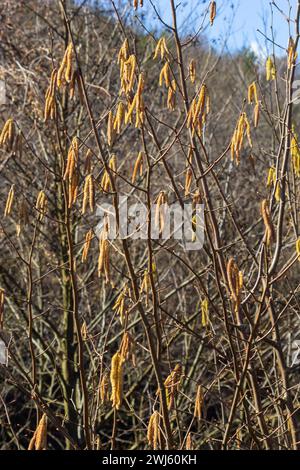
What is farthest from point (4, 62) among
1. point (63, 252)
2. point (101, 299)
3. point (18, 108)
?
point (101, 299)

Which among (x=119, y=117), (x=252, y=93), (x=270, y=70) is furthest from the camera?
(x=270, y=70)

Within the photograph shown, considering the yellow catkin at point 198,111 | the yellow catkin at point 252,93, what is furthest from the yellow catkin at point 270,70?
the yellow catkin at point 198,111

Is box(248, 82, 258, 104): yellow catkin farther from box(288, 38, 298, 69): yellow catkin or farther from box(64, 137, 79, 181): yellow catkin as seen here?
box(64, 137, 79, 181): yellow catkin

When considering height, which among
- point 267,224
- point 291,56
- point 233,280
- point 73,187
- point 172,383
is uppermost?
point 291,56

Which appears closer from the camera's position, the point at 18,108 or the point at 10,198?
the point at 10,198

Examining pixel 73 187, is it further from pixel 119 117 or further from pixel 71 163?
pixel 119 117

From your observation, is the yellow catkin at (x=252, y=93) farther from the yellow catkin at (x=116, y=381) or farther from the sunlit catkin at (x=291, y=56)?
the yellow catkin at (x=116, y=381)

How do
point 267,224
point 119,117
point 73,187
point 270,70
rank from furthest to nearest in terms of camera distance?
point 270,70, point 119,117, point 73,187, point 267,224

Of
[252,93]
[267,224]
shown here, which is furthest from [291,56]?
[267,224]

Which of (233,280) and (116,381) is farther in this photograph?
(233,280)

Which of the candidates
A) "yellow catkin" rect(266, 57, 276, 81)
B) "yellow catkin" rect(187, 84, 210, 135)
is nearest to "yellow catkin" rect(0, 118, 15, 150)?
"yellow catkin" rect(187, 84, 210, 135)
